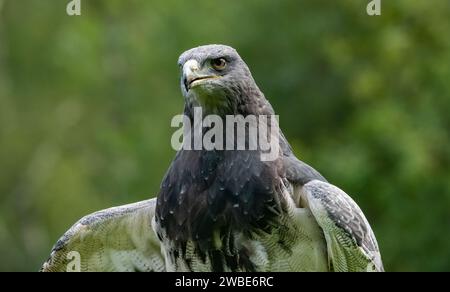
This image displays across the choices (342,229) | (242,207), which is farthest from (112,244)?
(342,229)

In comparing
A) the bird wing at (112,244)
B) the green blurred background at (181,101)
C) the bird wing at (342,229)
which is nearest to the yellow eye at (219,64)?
the bird wing at (342,229)

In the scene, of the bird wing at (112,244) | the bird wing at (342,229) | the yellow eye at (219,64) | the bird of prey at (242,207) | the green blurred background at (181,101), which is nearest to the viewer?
the bird wing at (342,229)

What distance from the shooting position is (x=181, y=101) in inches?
1188

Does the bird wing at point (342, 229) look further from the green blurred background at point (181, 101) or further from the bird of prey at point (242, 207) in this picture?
the green blurred background at point (181, 101)

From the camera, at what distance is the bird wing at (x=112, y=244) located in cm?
1159

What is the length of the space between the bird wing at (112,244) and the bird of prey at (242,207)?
57cm

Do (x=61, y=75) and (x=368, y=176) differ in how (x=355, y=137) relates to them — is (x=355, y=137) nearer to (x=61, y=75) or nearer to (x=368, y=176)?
(x=368, y=176)

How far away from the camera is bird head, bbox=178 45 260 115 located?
1077 centimetres

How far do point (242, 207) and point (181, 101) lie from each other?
1958cm

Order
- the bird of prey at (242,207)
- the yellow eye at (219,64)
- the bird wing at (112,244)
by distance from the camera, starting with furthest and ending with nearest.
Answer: the bird wing at (112,244), the yellow eye at (219,64), the bird of prey at (242,207)

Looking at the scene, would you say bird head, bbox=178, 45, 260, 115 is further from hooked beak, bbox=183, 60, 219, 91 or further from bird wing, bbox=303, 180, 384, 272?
bird wing, bbox=303, 180, 384, 272

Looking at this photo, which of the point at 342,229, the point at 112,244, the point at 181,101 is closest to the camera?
the point at 342,229

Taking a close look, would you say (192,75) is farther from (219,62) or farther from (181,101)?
(181,101)
